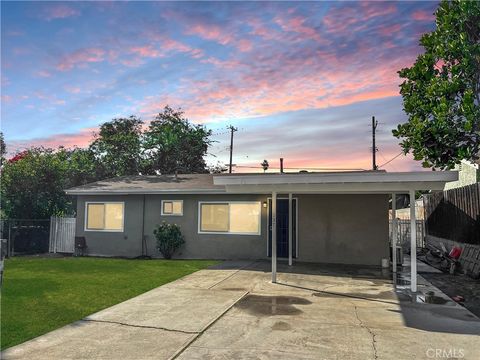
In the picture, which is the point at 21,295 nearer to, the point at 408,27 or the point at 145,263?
the point at 145,263

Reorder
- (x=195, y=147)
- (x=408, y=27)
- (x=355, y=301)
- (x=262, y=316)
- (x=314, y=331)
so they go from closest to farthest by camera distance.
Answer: (x=314, y=331) < (x=262, y=316) < (x=355, y=301) < (x=408, y=27) < (x=195, y=147)

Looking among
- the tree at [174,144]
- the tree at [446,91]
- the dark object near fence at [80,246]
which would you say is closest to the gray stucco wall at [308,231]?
the dark object near fence at [80,246]

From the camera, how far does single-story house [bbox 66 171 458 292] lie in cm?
1345

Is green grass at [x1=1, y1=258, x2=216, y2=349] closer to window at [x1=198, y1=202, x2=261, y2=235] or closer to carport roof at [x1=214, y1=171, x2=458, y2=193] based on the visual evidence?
window at [x1=198, y1=202, x2=261, y2=235]

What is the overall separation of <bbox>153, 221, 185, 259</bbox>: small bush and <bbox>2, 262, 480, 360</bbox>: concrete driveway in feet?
18.6

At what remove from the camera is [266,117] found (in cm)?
1825

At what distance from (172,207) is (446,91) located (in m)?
10.9

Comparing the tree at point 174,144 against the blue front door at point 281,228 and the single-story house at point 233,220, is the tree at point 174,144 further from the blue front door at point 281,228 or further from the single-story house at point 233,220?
the blue front door at point 281,228

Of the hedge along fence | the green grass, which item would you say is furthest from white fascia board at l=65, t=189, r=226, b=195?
the hedge along fence

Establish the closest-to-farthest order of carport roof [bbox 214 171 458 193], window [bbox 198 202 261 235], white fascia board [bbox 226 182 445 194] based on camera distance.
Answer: carport roof [bbox 214 171 458 193]
white fascia board [bbox 226 182 445 194]
window [bbox 198 202 261 235]

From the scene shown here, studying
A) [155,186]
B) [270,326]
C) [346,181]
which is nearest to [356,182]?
[346,181]

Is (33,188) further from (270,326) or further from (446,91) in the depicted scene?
(446,91)

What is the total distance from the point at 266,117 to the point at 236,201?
5230mm

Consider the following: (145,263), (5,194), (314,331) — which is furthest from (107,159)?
(314,331)
